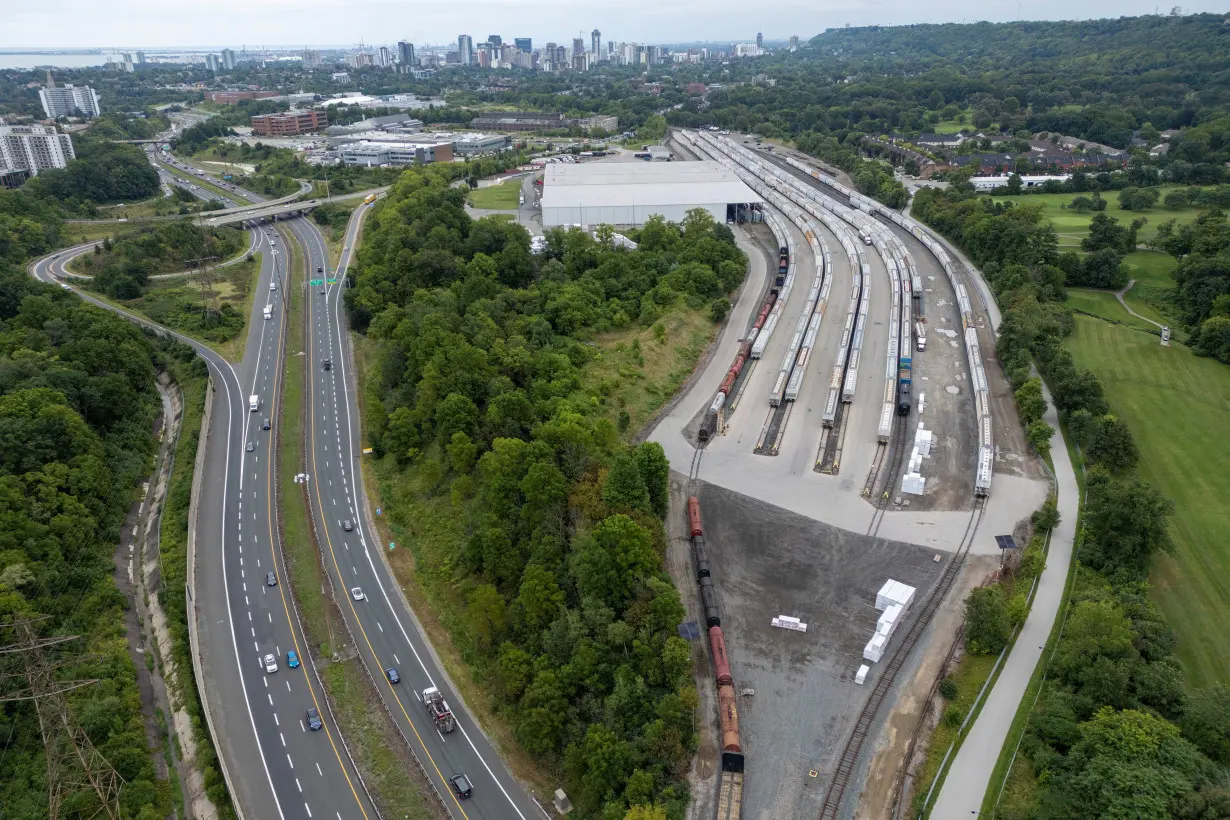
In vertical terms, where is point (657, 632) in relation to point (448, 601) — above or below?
above

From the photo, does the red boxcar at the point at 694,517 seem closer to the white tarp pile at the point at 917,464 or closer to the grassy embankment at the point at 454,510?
the grassy embankment at the point at 454,510

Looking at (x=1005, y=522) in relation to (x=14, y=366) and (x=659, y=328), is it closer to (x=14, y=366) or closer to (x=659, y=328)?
(x=659, y=328)

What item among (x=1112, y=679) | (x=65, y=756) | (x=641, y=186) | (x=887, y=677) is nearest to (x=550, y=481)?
(x=887, y=677)

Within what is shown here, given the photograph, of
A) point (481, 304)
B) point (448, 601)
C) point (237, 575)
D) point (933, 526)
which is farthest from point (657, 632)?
point (481, 304)

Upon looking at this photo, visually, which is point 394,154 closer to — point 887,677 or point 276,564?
point 276,564

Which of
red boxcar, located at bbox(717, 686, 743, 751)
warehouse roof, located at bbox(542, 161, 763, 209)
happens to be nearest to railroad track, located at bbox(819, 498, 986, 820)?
red boxcar, located at bbox(717, 686, 743, 751)

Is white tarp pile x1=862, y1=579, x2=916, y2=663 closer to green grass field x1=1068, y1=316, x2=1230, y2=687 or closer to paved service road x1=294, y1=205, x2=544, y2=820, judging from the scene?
green grass field x1=1068, y1=316, x2=1230, y2=687
